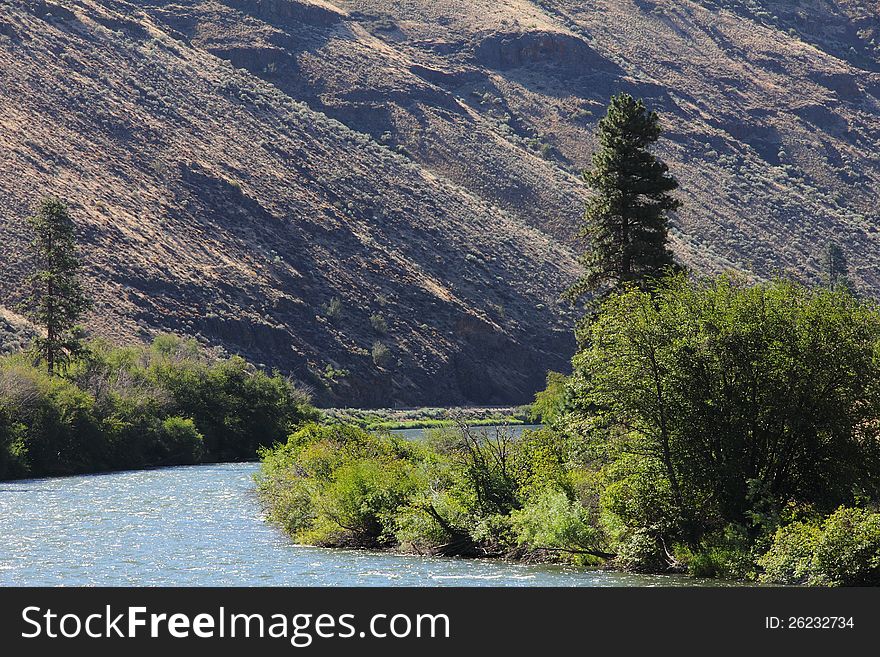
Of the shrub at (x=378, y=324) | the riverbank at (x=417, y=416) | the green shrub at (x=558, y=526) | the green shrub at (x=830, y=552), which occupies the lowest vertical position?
the riverbank at (x=417, y=416)

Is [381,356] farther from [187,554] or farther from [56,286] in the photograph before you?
[187,554]

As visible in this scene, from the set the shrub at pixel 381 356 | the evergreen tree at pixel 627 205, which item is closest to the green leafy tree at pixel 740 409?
the evergreen tree at pixel 627 205

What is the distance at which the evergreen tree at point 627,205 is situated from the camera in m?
44.1

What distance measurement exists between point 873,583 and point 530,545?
27.0 ft

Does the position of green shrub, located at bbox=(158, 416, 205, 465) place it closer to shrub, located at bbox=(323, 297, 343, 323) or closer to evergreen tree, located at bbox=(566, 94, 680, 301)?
evergreen tree, located at bbox=(566, 94, 680, 301)

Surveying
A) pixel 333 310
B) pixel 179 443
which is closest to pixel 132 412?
pixel 179 443

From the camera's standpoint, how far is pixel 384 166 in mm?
143250

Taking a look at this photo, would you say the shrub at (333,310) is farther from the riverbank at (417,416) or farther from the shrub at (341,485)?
the shrub at (341,485)

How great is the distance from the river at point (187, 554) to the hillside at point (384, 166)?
5404 centimetres

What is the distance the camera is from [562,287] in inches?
5069

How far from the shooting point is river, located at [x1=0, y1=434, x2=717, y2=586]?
28.2 meters
